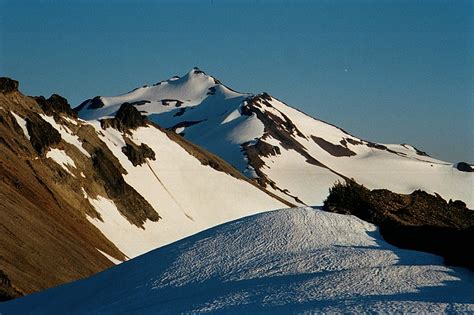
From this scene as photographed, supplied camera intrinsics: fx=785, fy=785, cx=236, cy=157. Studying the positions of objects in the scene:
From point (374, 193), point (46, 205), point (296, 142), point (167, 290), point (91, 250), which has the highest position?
point (296, 142)

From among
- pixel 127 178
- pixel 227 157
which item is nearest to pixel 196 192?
pixel 127 178

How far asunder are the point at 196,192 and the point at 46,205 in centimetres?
4272

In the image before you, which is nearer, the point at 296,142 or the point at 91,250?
the point at 91,250

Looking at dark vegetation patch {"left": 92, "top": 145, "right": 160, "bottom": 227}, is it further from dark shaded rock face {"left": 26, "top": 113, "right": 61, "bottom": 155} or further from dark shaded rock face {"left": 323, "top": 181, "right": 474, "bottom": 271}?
dark shaded rock face {"left": 323, "top": 181, "right": 474, "bottom": 271}

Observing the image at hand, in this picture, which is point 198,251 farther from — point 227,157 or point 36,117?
point 227,157

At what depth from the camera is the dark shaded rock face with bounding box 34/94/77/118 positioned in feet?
288

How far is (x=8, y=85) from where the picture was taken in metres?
79.6

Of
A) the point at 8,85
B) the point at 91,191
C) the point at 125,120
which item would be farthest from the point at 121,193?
the point at 125,120

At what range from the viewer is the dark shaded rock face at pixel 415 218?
22141 millimetres

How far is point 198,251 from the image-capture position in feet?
75.3

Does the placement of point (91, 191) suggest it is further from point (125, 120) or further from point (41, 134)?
point (125, 120)

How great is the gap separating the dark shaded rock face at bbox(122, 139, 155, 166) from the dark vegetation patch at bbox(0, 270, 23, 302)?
59.5 meters

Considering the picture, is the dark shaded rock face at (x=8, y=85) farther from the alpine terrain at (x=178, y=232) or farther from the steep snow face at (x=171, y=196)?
the steep snow face at (x=171, y=196)

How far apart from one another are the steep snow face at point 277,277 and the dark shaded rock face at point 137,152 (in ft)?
240
